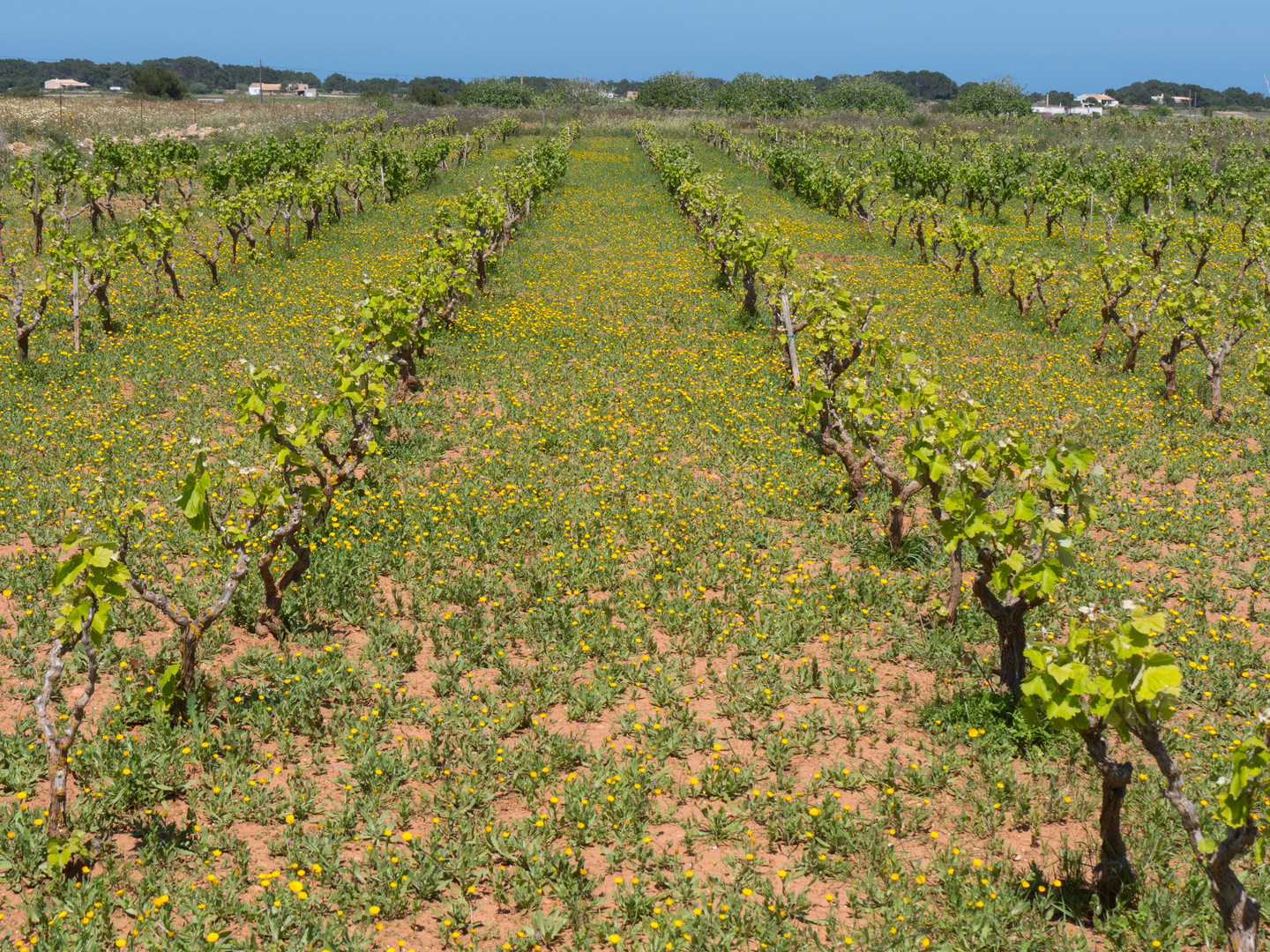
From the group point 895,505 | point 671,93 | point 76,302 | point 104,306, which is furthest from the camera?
point 671,93

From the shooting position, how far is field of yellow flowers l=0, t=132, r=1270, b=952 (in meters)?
5.12

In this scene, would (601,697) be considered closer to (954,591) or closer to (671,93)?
(954,591)

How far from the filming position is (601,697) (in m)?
6.98

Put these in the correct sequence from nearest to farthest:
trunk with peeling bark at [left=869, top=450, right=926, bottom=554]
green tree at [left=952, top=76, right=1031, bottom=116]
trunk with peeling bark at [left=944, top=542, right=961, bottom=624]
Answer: trunk with peeling bark at [left=944, top=542, right=961, bottom=624] → trunk with peeling bark at [left=869, top=450, right=926, bottom=554] → green tree at [left=952, top=76, right=1031, bottom=116]

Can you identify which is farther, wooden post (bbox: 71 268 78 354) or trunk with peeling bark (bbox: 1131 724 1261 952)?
wooden post (bbox: 71 268 78 354)

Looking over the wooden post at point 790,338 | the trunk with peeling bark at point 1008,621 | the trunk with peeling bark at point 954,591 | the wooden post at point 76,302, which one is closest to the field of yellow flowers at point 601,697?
the trunk with peeling bark at point 954,591

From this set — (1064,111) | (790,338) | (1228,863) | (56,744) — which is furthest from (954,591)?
(1064,111)

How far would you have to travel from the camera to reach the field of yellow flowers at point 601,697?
16.8 feet

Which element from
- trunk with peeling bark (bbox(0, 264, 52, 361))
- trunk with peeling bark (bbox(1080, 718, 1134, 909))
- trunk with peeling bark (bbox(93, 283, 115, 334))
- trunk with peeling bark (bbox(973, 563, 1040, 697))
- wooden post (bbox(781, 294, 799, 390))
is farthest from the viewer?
trunk with peeling bark (bbox(93, 283, 115, 334))

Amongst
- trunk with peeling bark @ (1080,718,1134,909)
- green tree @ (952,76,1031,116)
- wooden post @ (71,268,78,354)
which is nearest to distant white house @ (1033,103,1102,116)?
green tree @ (952,76,1031,116)

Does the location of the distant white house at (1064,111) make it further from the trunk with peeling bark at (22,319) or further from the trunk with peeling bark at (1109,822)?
the trunk with peeling bark at (1109,822)

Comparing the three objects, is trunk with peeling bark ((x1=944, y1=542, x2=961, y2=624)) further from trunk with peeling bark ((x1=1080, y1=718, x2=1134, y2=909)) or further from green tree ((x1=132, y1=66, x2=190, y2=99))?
green tree ((x1=132, y1=66, x2=190, y2=99))

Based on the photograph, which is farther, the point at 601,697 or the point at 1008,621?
the point at 601,697

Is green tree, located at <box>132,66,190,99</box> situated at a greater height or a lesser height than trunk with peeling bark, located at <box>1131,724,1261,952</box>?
greater
